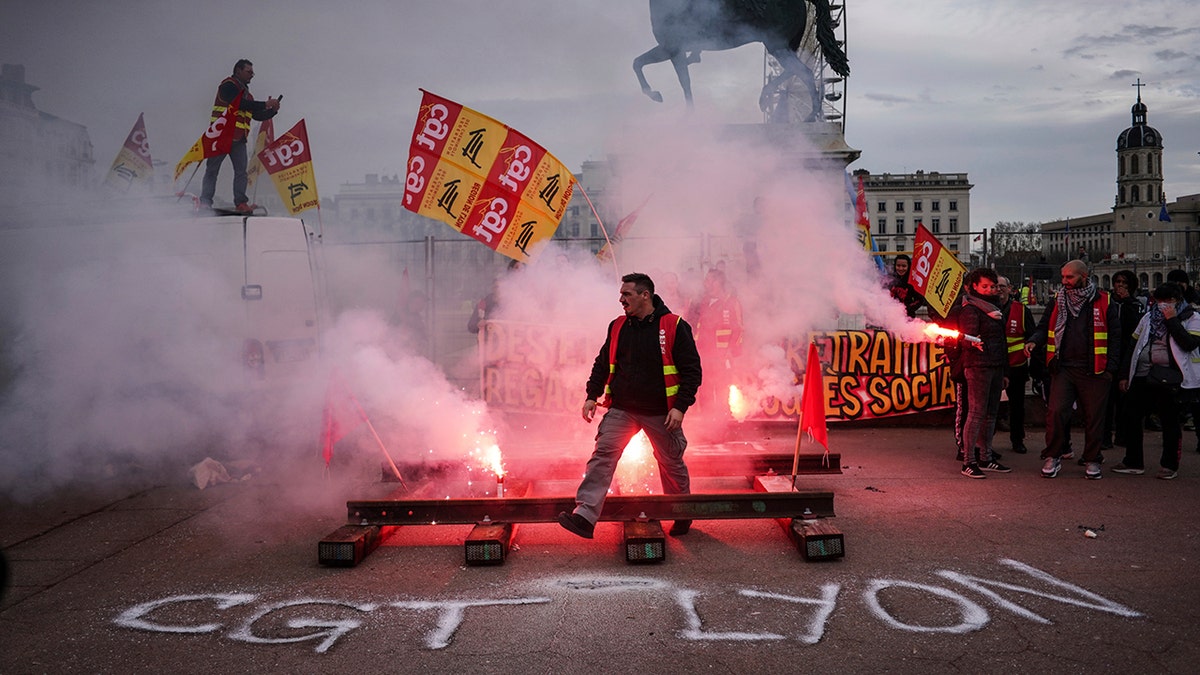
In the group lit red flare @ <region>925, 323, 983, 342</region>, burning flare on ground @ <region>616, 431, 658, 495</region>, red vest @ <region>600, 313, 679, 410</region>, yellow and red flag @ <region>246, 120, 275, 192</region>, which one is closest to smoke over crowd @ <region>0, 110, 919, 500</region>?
burning flare on ground @ <region>616, 431, 658, 495</region>

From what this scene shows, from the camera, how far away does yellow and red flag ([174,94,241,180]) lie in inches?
384

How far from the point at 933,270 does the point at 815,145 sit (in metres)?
4.58

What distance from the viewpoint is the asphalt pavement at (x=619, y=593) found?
3.60m

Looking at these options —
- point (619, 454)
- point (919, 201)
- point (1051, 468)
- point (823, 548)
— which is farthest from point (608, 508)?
point (919, 201)

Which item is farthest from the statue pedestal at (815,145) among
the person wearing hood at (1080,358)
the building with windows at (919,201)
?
the building with windows at (919,201)

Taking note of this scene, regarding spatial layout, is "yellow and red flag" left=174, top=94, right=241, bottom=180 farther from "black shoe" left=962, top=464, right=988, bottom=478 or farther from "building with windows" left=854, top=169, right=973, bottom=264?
"building with windows" left=854, top=169, right=973, bottom=264

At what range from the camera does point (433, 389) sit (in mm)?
7457

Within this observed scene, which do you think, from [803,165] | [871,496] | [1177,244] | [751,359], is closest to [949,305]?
[751,359]

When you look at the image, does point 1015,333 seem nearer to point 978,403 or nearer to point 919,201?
point 978,403

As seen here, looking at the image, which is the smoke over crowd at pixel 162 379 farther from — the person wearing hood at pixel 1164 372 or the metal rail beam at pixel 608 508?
the person wearing hood at pixel 1164 372

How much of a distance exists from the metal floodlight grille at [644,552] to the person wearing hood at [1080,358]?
13.2 ft

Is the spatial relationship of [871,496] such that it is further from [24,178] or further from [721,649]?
[24,178]

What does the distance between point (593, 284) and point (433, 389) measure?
2540mm

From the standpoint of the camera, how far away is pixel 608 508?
17.4ft
